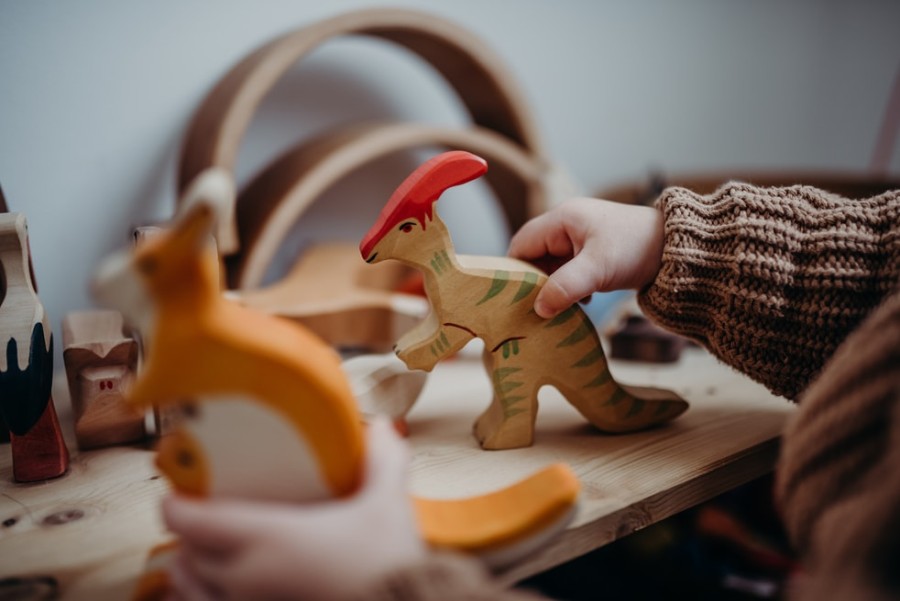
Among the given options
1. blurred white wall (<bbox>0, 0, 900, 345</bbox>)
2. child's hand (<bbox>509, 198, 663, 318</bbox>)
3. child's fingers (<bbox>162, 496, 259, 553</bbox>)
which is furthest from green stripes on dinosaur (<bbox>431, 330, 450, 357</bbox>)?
blurred white wall (<bbox>0, 0, 900, 345</bbox>)

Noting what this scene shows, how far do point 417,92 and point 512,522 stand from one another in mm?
842

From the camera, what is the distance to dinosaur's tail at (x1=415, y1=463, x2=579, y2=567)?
1.20 ft

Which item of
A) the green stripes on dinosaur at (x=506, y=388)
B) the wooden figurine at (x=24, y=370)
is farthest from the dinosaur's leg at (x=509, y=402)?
the wooden figurine at (x=24, y=370)

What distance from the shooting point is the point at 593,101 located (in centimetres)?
128

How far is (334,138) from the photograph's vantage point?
33.3 inches

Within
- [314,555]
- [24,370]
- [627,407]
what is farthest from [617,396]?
[24,370]

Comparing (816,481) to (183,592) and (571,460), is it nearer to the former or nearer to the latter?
(571,460)

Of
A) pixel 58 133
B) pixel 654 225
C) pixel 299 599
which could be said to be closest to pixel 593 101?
pixel 654 225

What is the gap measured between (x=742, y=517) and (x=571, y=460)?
608 millimetres

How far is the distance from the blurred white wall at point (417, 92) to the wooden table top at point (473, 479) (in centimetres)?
26

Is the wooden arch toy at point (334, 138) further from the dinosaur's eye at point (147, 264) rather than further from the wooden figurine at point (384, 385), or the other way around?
the dinosaur's eye at point (147, 264)

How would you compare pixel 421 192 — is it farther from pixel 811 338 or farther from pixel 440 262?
pixel 811 338

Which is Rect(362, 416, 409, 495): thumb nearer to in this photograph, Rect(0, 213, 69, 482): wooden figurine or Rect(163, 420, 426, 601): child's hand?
Rect(163, 420, 426, 601): child's hand

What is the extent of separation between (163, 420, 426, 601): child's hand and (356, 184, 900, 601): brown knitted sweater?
2cm
